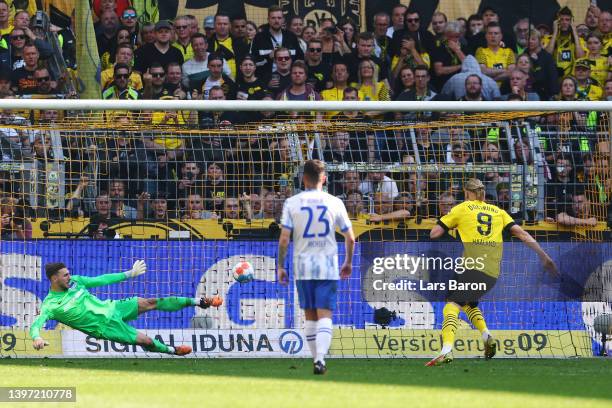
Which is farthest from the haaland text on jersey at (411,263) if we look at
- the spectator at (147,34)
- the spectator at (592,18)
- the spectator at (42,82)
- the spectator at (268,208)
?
the spectator at (592,18)

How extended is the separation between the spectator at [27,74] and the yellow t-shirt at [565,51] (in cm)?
821

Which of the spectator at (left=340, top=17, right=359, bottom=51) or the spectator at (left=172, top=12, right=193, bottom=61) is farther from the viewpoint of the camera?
the spectator at (left=340, top=17, right=359, bottom=51)

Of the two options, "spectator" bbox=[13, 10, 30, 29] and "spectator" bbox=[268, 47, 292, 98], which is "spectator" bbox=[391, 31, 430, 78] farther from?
"spectator" bbox=[13, 10, 30, 29]

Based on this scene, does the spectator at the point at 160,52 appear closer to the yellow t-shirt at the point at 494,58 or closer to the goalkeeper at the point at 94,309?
the yellow t-shirt at the point at 494,58

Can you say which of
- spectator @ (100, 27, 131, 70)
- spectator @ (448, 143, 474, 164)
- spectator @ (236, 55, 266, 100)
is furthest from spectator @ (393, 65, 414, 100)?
spectator @ (100, 27, 131, 70)

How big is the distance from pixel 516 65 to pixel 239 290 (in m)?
7.30

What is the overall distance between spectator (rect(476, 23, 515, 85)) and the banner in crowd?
18.1 ft

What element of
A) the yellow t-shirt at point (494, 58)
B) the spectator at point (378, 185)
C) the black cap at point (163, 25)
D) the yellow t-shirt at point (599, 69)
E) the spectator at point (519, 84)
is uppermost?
the black cap at point (163, 25)

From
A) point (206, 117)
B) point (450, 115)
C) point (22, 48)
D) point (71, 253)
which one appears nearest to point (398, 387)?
point (71, 253)

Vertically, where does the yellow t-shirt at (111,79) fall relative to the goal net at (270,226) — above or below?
above

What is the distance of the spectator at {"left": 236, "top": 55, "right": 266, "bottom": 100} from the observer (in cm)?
1719

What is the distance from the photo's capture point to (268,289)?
13.1 m

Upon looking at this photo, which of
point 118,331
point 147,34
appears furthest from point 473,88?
point 118,331

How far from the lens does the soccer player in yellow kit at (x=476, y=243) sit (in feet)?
39.1
